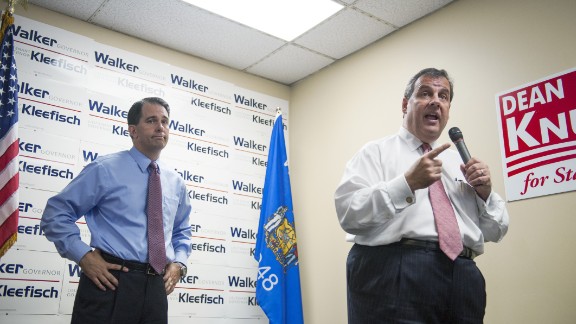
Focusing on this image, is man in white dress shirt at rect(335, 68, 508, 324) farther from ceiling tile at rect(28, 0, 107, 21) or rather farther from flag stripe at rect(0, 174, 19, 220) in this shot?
ceiling tile at rect(28, 0, 107, 21)

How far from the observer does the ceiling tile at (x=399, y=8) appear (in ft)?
10.8

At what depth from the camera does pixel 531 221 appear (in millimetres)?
2545

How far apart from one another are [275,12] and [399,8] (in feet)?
3.07

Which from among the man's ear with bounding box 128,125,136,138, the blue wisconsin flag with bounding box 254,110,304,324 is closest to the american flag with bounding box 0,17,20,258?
the man's ear with bounding box 128,125,136,138

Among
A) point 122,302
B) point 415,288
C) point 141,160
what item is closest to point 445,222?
point 415,288

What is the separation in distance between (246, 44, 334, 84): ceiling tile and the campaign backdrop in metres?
0.24

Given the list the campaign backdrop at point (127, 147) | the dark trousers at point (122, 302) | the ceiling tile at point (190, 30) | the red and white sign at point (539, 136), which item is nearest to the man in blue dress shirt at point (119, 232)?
the dark trousers at point (122, 302)

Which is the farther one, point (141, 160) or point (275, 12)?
point (275, 12)

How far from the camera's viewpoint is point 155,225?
2.24 m

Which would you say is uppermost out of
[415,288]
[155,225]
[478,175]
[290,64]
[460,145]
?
[290,64]

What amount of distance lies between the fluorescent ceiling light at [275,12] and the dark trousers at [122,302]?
2147 mm

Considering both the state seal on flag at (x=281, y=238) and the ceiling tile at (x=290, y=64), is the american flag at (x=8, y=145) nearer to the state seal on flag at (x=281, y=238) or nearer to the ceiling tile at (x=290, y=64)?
the state seal on flag at (x=281, y=238)

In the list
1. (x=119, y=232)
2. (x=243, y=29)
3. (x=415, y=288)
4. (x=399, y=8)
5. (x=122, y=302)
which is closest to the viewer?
(x=415, y=288)

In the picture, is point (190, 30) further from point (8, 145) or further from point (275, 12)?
point (8, 145)
